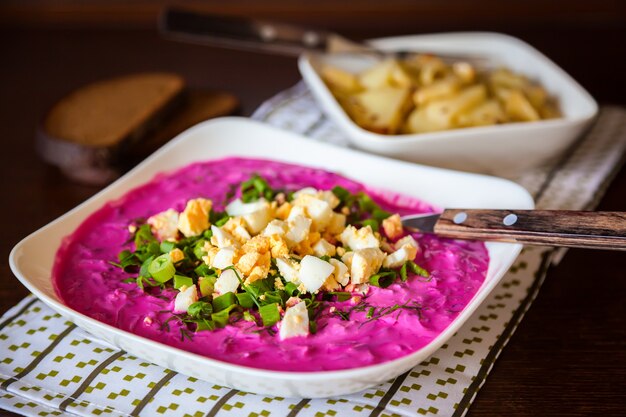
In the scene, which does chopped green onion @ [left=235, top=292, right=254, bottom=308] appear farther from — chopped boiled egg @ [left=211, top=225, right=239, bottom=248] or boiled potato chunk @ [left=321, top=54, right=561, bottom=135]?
boiled potato chunk @ [left=321, top=54, right=561, bottom=135]

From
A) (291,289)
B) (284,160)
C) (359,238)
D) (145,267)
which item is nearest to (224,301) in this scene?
(291,289)

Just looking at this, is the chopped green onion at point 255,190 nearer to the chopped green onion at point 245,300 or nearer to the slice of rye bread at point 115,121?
the chopped green onion at point 245,300

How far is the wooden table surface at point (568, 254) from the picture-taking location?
68.0 inches

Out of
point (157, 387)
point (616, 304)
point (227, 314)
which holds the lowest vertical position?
point (616, 304)

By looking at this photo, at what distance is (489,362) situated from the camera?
1.75m

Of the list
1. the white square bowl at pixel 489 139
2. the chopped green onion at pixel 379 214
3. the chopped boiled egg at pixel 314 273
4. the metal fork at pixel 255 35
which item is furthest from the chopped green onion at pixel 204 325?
the metal fork at pixel 255 35

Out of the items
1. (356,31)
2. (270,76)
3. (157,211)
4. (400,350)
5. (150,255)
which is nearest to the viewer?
(400,350)

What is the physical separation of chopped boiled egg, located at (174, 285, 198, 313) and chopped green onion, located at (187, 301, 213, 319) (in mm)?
18

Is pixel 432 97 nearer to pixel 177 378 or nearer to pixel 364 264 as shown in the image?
pixel 364 264

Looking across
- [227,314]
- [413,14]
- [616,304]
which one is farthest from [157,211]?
[413,14]

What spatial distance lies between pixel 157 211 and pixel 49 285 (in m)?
0.40

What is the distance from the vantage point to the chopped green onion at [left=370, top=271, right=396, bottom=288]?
5.74ft

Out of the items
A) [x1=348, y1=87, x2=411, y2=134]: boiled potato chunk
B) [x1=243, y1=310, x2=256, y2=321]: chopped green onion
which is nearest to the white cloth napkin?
[x1=243, y1=310, x2=256, y2=321]: chopped green onion

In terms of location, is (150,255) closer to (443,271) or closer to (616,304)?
(443,271)
